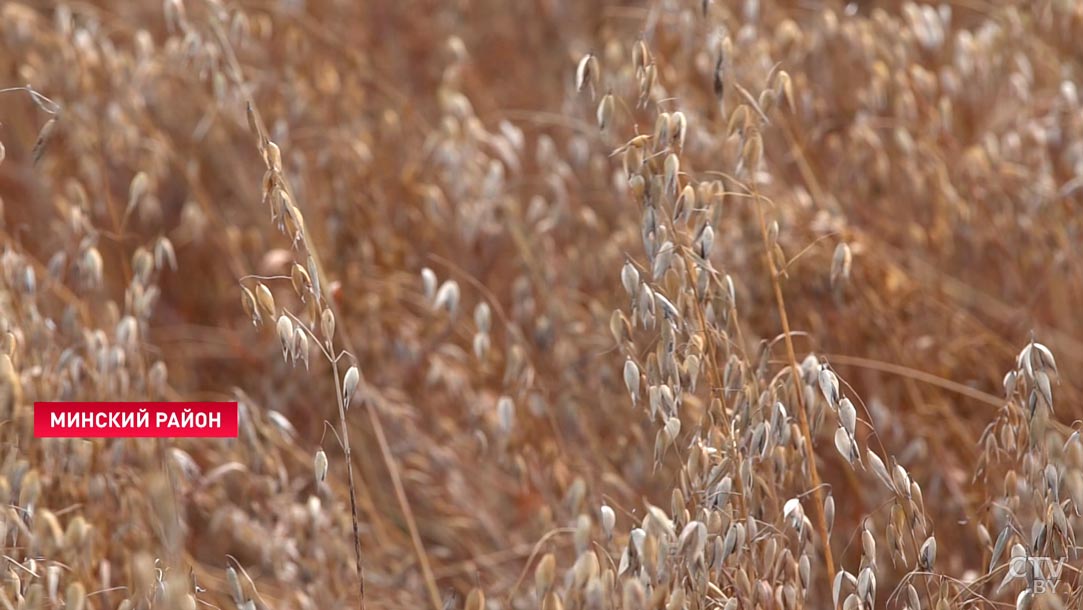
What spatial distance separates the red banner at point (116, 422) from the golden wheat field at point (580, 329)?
4 centimetres

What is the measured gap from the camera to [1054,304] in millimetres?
2398

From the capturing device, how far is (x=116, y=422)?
1.74 metres

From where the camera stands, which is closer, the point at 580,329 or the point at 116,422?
the point at 116,422

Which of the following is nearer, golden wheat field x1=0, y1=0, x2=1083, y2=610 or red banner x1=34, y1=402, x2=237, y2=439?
golden wheat field x1=0, y1=0, x2=1083, y2=610

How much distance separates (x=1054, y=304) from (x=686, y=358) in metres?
1.46

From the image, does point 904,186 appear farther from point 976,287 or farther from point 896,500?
point 896,500

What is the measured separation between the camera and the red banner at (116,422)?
5.47 feet

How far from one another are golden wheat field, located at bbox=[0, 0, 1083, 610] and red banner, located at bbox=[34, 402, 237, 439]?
4cm

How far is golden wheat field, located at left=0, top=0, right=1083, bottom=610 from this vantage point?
4.16 ft

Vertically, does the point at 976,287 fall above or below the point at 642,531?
above

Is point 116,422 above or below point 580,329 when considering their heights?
below

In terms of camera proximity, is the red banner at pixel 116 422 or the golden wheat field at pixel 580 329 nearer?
the golden wheat field at pixel 580 329

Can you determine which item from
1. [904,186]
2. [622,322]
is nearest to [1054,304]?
[904,186]

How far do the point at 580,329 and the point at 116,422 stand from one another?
2.83ft
